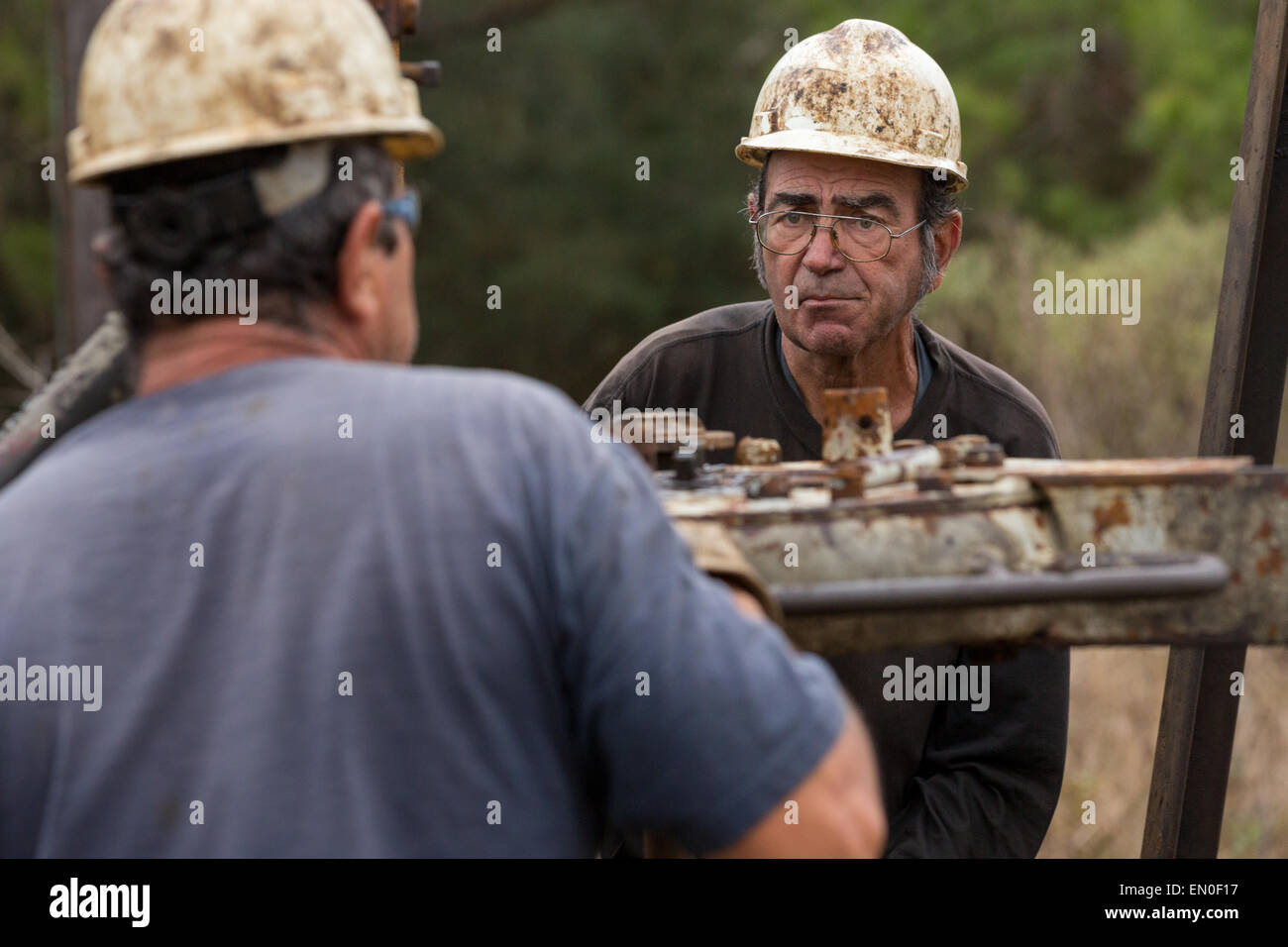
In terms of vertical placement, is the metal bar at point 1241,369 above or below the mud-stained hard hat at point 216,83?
below

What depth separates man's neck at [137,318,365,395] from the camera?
1646mm

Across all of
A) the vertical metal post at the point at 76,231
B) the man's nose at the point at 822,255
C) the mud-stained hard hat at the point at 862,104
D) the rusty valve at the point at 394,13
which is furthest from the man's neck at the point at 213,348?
the vertical metal post at the point at 76,231

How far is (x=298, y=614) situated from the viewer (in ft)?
4.89

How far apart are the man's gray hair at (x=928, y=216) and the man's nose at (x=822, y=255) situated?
0.15m

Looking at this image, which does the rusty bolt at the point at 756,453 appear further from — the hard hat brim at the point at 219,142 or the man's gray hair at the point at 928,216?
the man's gray hair at the point at 928,216

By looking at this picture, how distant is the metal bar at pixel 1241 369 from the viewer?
315cm

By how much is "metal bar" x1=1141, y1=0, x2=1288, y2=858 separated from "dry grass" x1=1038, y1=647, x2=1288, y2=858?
8.72 ft

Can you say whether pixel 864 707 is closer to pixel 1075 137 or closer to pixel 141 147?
pixel 141 147

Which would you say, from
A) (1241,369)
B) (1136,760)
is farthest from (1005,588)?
(1136,760)

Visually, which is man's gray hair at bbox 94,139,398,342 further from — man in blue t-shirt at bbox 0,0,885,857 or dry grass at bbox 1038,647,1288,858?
dry grass at bbox 1038,647,1288,858

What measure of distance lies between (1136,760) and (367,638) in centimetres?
546

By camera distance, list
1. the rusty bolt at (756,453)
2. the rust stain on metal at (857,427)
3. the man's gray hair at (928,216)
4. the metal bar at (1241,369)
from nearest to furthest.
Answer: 1. the rust stain on metal at (857,427)
2. the rusty bolt at (756,453)
3. the metal bar at (1241,369)
4. the man's gray hair at (928,216)

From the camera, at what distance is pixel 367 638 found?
1489 millimetres

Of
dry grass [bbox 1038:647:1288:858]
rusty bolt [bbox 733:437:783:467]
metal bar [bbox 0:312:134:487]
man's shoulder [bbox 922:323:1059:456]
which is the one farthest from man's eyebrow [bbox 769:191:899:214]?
dry grass [bbox 1038:647:1288:858]
